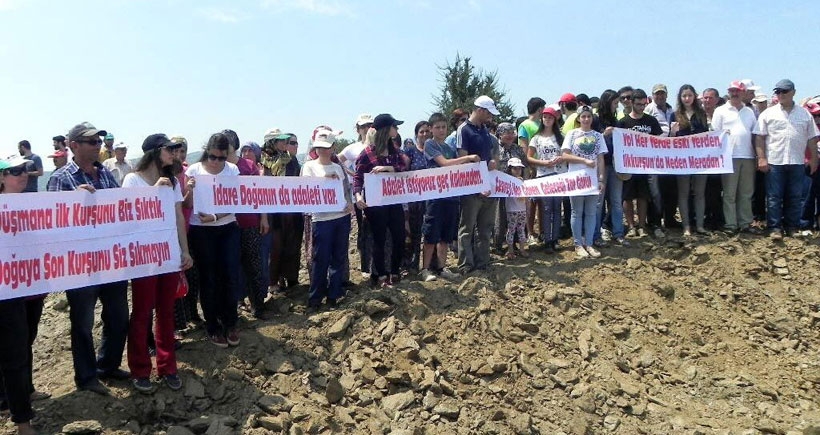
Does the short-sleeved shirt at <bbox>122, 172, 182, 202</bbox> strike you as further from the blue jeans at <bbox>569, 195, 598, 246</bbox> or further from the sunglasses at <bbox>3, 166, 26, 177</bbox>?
the blue jeans at <bbox>569, 195, 598, 246</bbox>

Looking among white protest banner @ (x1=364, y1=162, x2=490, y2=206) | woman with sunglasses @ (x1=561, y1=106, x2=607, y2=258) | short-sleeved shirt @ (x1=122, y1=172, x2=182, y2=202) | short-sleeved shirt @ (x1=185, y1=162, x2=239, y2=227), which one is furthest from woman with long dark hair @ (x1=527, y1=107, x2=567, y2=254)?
short-sleeved shirt @ (x1=122, y1=172, x2=182, y2=202)

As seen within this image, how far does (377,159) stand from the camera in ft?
24.5

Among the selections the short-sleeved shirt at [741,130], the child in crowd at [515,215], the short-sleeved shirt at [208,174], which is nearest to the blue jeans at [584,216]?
the child in crowd at [515,215]

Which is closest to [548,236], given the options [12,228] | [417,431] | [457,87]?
[417,431]

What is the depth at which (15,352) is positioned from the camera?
15.2 ft

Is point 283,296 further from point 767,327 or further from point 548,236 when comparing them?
point 767,327

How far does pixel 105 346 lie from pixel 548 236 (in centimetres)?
583

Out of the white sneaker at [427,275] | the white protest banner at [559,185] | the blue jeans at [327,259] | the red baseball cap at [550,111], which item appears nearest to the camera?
the blue jeans at [327,259]

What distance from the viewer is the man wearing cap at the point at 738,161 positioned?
9391mm

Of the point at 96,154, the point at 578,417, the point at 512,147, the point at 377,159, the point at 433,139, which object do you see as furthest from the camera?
the point at 512,147

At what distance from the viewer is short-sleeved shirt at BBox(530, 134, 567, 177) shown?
349 inches

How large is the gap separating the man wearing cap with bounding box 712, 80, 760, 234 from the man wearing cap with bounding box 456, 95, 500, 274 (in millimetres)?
3798

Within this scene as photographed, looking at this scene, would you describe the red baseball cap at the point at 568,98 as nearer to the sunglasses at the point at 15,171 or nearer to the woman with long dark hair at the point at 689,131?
the woman with long dark hair at the point at 689,131

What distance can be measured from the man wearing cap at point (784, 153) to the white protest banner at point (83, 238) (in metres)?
8.06
